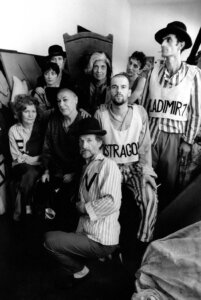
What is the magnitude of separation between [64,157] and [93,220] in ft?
2.41

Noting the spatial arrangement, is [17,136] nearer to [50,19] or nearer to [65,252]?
[65,252]

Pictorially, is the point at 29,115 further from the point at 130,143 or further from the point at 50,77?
the point at 130,143

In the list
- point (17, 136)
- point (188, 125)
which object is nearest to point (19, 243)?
point (17, 136)

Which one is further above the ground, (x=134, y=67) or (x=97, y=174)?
(x=134, y=67)

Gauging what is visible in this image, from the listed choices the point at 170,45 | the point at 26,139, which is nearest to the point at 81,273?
the point at 26,139

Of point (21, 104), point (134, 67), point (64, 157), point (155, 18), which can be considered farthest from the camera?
point (155, 18)

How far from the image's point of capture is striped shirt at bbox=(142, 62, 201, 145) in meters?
2.02

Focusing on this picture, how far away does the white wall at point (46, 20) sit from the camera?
107 inches

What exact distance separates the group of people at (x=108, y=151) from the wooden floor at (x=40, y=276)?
0.36ft

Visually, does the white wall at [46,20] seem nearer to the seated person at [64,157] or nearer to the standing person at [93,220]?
the seated person at [64,157]

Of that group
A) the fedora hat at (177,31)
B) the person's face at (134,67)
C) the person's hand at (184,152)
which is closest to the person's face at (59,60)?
the person's face at (134,67)

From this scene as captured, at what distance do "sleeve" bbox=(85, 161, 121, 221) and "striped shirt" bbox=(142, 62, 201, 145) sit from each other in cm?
71

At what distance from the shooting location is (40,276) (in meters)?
1.80

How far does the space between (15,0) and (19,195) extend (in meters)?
2.04
